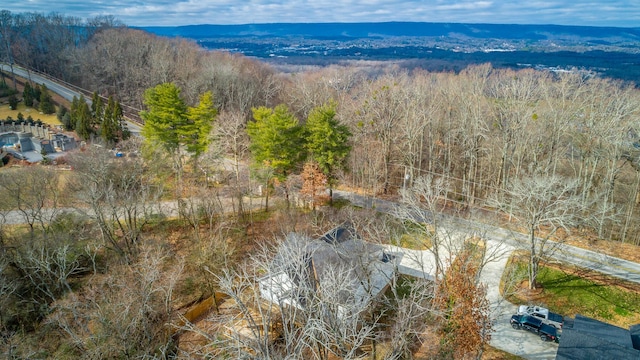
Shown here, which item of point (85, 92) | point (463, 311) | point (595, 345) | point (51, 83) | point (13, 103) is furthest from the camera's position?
point (51, 83)

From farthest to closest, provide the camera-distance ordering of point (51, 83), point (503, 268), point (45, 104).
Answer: point (51, 83)
point (45, 104)
point (503, 268)

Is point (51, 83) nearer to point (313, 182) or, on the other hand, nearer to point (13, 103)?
point (13, 103)

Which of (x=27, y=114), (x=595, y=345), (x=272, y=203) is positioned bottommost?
(x=272, y=203)

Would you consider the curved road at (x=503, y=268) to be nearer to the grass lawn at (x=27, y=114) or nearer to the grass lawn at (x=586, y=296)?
the grass lawn at (x=586, y=296)

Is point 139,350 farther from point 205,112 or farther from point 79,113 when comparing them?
point 79,113

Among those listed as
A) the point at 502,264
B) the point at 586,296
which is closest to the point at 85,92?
the point at 502,264
